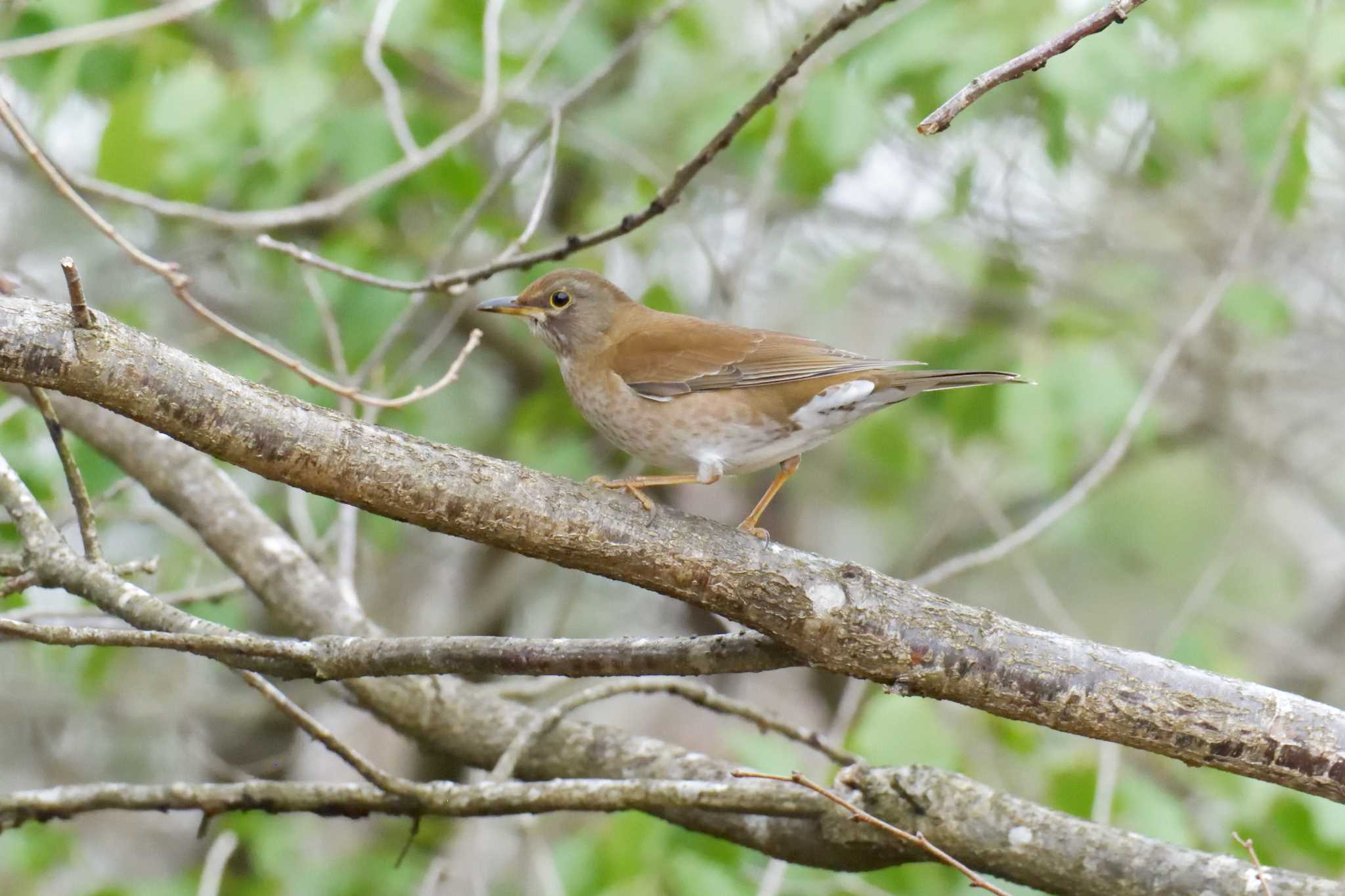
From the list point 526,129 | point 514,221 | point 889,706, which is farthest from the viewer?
point 526,129

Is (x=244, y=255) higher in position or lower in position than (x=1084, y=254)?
lower

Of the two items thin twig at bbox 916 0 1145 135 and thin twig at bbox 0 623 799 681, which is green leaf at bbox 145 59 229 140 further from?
thin twig at bbox 916 0 1145 135

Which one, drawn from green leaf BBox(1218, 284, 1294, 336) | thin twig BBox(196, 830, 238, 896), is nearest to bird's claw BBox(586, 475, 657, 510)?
thin twig BBox(196, 830, 238, 896)

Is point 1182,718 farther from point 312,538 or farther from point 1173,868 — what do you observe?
point 312,538

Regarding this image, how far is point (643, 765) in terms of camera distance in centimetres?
369

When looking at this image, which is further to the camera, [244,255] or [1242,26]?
[244,255]

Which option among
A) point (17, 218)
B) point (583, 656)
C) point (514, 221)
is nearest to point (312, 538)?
point (514, 221)

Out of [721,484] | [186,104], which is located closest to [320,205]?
[186,104]

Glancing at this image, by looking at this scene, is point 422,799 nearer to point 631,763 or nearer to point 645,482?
point 631,763

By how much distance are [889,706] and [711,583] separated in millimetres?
1651

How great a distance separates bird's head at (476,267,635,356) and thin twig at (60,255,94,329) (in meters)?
2.56

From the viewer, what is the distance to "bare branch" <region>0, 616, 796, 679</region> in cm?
281

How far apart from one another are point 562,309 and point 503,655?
2.24 m

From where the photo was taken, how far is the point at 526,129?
7.29 meters
